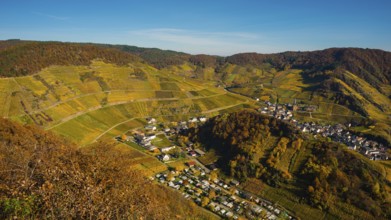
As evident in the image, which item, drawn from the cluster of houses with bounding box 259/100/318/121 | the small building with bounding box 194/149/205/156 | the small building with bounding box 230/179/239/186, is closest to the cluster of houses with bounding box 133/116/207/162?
the small building with bounding box 194/149/205/156

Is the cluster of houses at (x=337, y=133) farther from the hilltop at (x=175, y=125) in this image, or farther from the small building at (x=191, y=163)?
the small building at (x=191, y=163)

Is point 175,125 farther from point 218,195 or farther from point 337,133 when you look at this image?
point 337,133

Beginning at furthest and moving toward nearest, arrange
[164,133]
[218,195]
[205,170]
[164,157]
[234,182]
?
[164,133] → [164,157] → [205,170] → [234,182] → [218,195]

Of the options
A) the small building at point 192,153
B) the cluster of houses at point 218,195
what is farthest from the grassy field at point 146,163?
the small building at point 192,153

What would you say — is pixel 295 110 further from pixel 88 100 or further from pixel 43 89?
pixel 43 89

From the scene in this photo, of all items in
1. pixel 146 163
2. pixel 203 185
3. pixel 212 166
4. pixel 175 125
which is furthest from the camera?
pixel 175 125

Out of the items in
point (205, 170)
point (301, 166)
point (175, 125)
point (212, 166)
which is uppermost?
point (301, 166)

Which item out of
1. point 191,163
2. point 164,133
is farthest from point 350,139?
point 164,133
